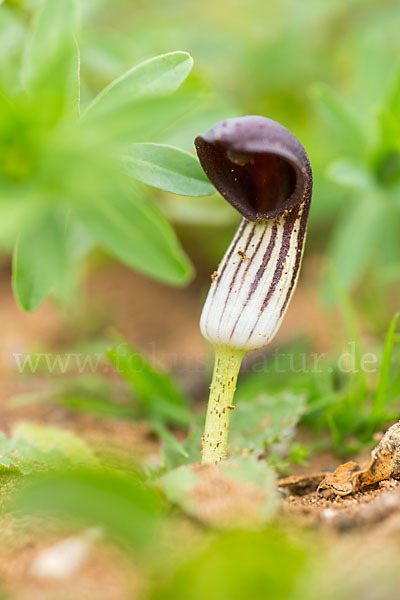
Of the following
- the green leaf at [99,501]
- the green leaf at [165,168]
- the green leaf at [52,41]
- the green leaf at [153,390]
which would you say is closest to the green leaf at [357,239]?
the green leaf at [153,390]

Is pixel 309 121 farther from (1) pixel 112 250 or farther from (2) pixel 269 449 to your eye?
(1) pixel 112 250

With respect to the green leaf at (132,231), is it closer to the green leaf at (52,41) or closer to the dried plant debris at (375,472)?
the green leaf at (52,41)

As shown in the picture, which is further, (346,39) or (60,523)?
(346,39)

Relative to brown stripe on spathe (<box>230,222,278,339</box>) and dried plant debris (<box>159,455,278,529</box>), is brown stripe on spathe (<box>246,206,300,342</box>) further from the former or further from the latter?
dried plant debris (<box>159,455,278,529</box>)

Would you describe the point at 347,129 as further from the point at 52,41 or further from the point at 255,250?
the point at 52,41

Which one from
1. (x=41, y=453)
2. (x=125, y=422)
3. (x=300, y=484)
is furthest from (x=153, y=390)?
(x=300, y=484)

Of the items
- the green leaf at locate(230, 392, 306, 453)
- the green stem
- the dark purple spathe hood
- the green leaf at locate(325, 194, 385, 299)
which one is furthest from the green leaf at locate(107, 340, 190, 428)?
the green leaf at locate(325, 194, 385, 299)

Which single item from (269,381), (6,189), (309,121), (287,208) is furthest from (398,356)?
(309,121)
